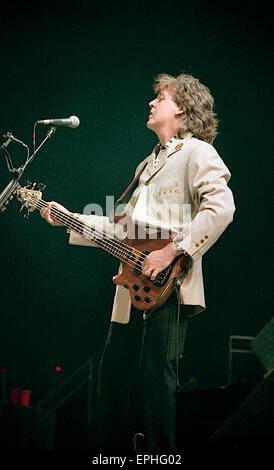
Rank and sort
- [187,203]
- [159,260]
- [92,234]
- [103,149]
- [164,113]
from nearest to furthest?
[159,260] < [187,203] < [92,234] < [164,113] < [103,149]

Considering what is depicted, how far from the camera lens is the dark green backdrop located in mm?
3070

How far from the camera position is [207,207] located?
201 centimetres

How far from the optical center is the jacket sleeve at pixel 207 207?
6.55 feet

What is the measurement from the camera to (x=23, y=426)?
7.65 ft

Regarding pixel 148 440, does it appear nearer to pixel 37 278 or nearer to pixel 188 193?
pixel 188 193

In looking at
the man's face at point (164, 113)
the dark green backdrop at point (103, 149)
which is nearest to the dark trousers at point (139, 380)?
the dark green backdrop at point (103, 149)

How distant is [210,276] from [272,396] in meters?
1.42

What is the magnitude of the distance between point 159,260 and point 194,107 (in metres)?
0.96

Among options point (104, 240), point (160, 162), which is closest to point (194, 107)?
point (160, 162)

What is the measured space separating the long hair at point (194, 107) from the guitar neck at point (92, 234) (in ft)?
2.35

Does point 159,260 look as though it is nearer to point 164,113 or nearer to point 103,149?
Answer: point 164,113

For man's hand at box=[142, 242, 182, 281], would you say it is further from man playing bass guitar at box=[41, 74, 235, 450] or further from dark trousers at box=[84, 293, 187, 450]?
dark trousers at box=[84, 293, 187, 450]

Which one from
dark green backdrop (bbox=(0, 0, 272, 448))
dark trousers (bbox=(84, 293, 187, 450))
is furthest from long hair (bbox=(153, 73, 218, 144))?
dark trousers (bbox=(84, 293, 187, 450))

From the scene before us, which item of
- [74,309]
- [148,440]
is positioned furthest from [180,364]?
[148,440]
